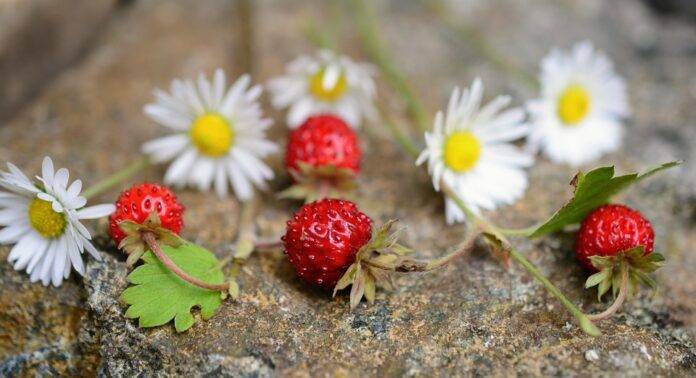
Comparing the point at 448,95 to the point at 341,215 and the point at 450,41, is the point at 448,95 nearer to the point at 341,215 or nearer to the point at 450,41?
the point at 450,41

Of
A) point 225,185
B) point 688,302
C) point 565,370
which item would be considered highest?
point 225,185

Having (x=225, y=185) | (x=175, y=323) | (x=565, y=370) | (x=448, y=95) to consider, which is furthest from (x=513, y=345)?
(x=448, y=95)

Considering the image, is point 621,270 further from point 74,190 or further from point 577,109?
point 74,190

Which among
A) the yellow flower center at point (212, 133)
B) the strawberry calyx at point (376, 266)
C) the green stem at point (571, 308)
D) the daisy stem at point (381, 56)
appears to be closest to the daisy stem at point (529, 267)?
the green stem at point (571, 308)

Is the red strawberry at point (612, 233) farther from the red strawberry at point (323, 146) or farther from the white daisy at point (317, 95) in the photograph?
the white daisy at point (317, 95)

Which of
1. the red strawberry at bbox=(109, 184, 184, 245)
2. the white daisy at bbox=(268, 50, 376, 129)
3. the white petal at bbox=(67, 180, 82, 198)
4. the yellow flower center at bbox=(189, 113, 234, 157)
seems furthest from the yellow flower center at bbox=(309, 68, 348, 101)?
the white petal at bbox=(67, 180, 82, 198)
